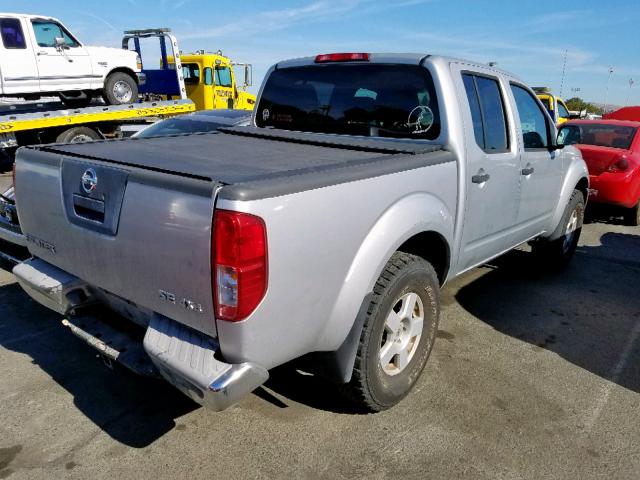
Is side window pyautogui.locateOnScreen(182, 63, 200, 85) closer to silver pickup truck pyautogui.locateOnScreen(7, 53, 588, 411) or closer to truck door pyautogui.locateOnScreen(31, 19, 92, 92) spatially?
truck door pyautogui.locateOnScreen(31, 19, 92, 92)

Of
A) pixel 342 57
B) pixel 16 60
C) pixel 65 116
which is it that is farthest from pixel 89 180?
pixel 16 60

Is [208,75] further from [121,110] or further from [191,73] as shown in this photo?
[121,110]

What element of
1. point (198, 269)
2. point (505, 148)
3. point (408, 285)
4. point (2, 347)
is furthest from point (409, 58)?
point (2, 347)

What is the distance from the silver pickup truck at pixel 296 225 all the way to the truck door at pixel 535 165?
48 mm

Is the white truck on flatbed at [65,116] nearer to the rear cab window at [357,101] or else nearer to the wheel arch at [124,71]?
the wheel arch at [124,71]

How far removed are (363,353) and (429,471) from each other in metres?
0.63

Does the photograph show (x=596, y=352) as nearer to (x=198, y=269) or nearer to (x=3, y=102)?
(x=198, y=269)

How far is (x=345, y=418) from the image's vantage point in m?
2.85

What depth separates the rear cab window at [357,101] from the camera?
132 inches

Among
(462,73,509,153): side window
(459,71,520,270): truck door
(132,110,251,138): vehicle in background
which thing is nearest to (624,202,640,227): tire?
(459,71,520,270): truck door

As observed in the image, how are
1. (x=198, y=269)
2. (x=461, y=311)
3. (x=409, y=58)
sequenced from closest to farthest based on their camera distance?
(x=198, y=269)
(x=409, y=58)
(x=461, y=311)

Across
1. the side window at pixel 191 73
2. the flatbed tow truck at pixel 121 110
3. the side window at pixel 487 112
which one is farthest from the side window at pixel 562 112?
the side window at pixel 487 112

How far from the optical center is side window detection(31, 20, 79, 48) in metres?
10.4

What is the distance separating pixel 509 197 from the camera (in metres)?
3.81
